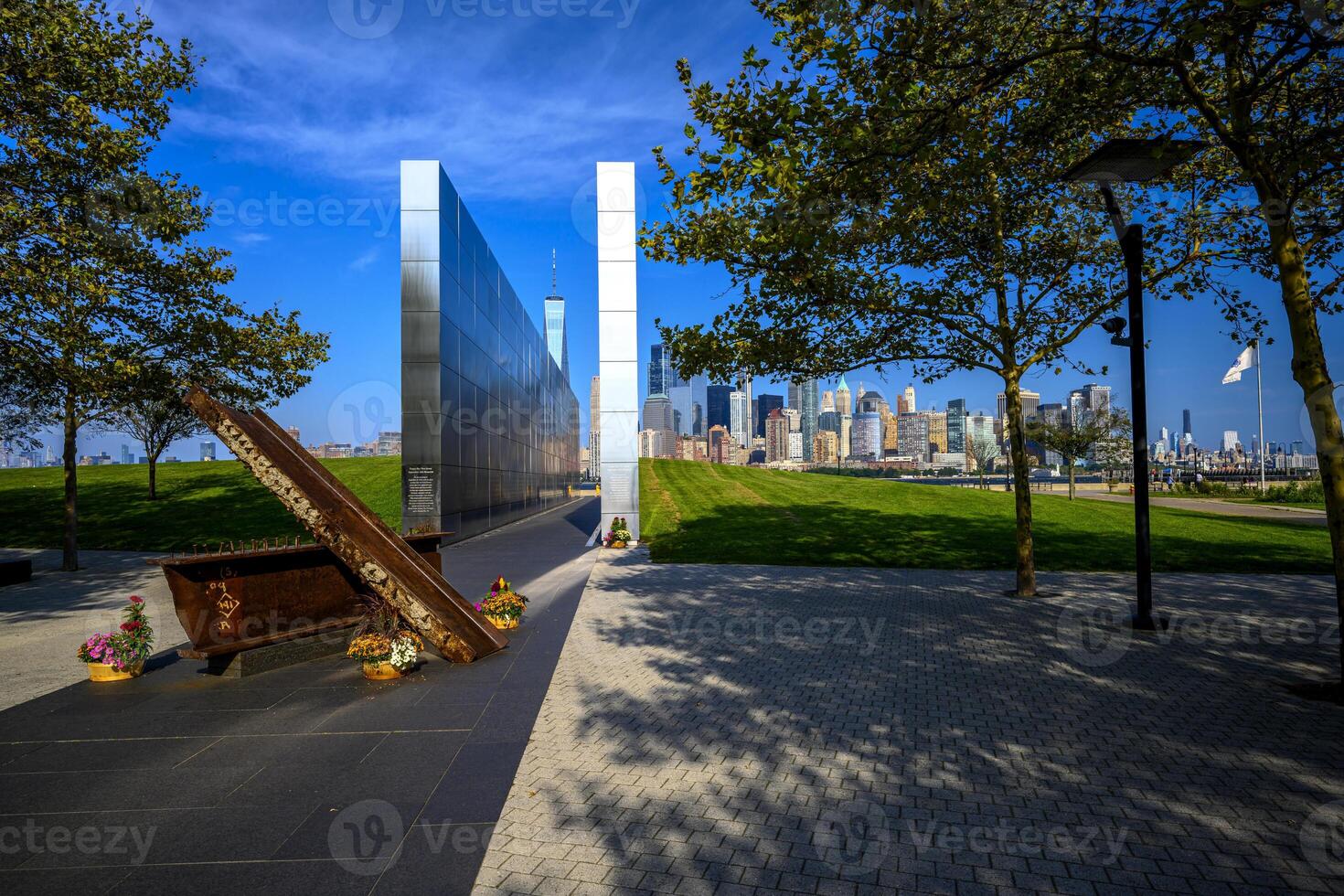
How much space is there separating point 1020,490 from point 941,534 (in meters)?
11.3

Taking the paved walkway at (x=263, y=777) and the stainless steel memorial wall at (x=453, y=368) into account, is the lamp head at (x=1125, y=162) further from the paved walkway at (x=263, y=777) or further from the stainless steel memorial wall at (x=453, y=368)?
the stainless steel memorial wall at (x=453, y=368)

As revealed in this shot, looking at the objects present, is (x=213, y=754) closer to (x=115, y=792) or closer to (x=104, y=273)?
(x=115, y=792)

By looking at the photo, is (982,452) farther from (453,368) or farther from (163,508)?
(163,508)

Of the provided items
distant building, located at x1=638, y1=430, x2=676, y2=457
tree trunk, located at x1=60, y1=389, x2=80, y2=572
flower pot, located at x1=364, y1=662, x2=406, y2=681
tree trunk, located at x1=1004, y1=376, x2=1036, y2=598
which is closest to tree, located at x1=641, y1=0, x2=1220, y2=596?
tree trunk, located at x1=1004, y1=376, x2=1036, y2=598

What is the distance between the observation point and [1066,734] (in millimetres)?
6320

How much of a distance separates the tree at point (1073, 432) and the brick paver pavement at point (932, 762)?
30942 mm

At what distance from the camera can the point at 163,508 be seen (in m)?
29.8

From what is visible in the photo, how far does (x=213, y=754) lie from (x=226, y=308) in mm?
12512

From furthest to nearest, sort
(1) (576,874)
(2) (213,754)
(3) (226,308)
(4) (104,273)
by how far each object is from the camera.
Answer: (3) (226,308) < (4) (104,273) < (2) (213,754) < (1) (576,874)

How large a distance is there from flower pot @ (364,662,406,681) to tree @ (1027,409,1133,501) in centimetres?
3776

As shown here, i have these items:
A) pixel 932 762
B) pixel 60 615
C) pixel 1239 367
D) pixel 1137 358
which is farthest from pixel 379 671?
pixel 1239 367

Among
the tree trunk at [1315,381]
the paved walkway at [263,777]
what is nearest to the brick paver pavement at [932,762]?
the paved walkway at [263,777]

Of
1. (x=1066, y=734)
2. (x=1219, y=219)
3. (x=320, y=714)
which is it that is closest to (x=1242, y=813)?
(x=1066, y=734)

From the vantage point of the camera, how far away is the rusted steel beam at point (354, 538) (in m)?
8.04
